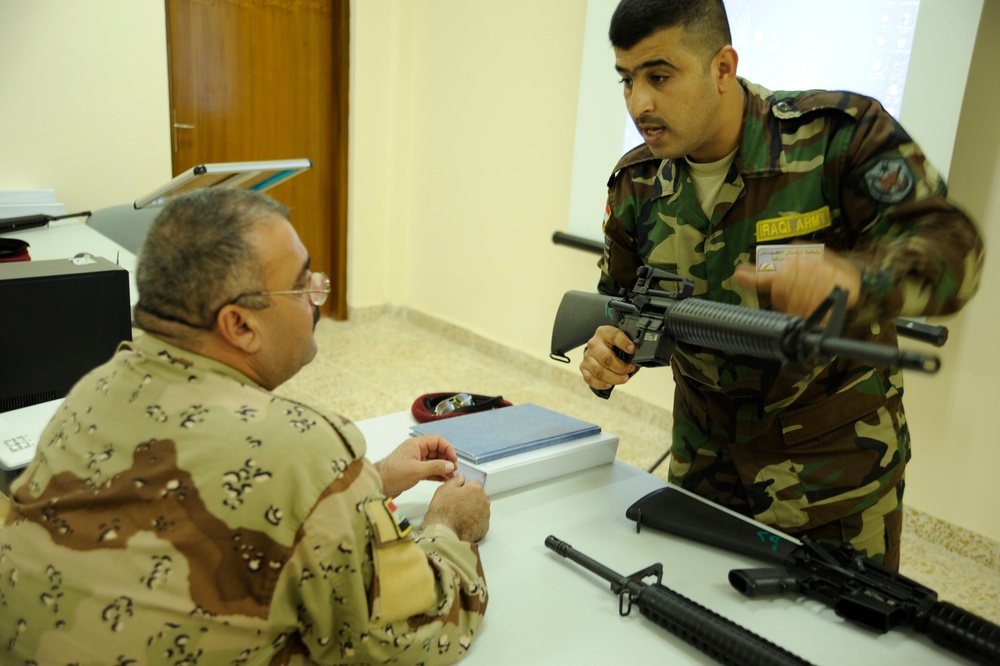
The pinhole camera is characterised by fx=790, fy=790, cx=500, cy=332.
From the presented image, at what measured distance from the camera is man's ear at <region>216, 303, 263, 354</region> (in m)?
0.99

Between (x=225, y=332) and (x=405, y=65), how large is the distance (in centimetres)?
425

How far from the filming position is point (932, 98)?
101 inches

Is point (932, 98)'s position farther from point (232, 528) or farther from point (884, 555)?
point (232, 528)

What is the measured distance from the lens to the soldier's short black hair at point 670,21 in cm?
138

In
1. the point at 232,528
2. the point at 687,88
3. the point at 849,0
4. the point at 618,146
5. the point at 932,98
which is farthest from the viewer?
the point at 618,146

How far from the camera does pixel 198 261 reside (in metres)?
0.98

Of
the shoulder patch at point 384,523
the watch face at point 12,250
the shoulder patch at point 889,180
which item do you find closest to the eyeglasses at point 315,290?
the shoulder patch at point 384,523

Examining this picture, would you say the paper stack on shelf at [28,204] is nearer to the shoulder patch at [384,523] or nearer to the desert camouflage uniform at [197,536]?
the desert camouflage uniform at [197,536]

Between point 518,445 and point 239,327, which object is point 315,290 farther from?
point 518,445

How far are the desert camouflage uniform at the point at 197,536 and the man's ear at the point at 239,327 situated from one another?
0.04 metres

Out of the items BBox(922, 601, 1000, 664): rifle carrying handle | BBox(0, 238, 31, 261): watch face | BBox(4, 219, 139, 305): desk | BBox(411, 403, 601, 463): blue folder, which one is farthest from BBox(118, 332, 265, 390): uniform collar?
BBox(4, 219, 139, 305): desk

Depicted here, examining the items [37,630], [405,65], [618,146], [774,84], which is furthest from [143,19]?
[37,630]

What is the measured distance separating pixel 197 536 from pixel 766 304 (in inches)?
42.0

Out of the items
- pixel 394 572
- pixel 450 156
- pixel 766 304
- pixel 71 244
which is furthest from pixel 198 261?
pixel 450 156
